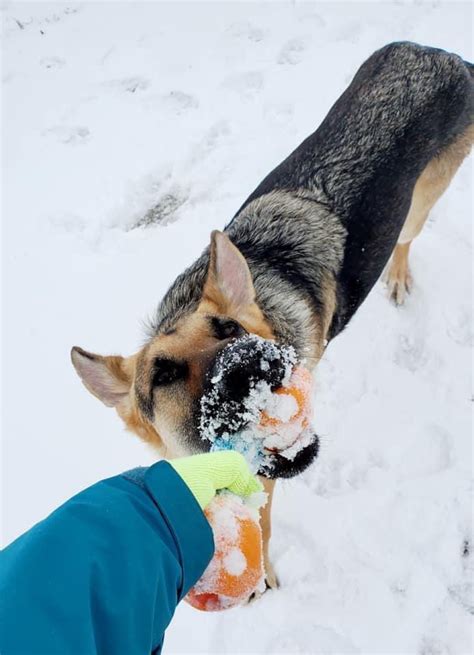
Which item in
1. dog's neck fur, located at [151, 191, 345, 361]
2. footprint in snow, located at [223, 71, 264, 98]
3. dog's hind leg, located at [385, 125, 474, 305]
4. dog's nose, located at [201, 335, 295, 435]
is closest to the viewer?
dog's nose, located at [201, 335, 295, 435]

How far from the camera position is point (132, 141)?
659 centimetres

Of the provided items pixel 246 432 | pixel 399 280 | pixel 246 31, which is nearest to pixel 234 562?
pixel 246 432

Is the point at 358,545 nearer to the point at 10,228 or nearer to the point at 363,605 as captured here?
the point at 363,605

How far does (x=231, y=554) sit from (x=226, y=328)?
1103 millimetres

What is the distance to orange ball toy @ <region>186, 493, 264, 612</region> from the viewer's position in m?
1.81

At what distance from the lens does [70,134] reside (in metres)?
6.93

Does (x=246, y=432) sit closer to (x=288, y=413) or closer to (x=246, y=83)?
(x=288, y=413)

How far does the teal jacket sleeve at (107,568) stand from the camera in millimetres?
1235

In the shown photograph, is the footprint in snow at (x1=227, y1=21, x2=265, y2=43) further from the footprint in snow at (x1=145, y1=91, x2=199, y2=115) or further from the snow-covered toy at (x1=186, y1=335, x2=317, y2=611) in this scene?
the snow-covered toy at (x1=186, y1=335, x2=317, y2=611)

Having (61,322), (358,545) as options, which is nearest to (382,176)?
(358,545)

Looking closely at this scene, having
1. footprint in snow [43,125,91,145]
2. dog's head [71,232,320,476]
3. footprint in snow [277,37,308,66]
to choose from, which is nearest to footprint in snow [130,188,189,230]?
footprint in snow [43,125,91,145]

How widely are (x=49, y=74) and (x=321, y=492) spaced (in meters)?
7.14

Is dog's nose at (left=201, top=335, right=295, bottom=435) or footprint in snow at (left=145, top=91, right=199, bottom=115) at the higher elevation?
footprint in snow at (left=145, top=91, right=199, bottom=115)

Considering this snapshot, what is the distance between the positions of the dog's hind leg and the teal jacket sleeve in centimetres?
355
